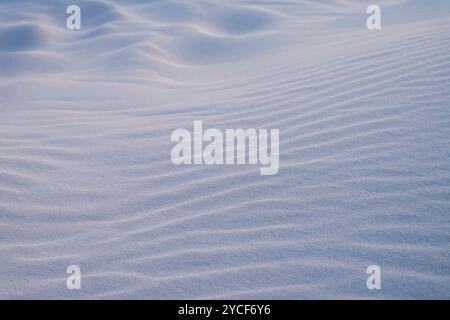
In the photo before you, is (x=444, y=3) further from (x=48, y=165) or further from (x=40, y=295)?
(x=40, y=295)

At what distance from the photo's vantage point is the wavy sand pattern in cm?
181

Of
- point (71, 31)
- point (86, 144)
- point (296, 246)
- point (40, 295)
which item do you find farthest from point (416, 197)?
point (71, 31)

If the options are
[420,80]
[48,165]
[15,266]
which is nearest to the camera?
[15,266]

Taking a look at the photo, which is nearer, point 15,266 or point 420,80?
point 15,266

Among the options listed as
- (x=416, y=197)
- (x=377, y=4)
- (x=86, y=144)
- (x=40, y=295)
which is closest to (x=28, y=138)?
(x=86, y=144)

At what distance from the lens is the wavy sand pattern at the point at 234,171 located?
1.81 metres

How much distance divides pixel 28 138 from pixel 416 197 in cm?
196

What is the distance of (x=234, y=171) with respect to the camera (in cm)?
238
